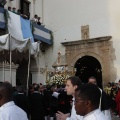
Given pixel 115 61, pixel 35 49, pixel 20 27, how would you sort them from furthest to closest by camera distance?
1. pixel 115 61
2. pixel 20 27
3. pixel 35 49

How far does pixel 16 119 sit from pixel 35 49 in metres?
5.85

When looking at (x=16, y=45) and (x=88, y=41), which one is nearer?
(x=16, y=45)

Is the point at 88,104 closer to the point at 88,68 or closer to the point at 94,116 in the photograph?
the point at 94,116

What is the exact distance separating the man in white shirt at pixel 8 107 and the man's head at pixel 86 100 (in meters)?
1.06

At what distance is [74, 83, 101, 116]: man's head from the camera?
200 centimetres

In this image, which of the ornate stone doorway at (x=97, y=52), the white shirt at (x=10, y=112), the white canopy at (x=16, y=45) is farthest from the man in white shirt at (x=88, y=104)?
the ornate stone doorway at (x=97, y=52)

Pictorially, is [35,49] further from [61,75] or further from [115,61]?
[115,61]

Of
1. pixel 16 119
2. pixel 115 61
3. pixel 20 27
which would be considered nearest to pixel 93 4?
pixel 115 61

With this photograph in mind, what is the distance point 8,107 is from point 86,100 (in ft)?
3.86

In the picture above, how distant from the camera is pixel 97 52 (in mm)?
16297

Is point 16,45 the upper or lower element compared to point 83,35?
lower

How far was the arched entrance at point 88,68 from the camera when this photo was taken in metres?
17.3

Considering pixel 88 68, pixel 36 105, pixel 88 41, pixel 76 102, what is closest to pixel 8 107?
pixel 76 102

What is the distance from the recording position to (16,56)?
31.6ft
